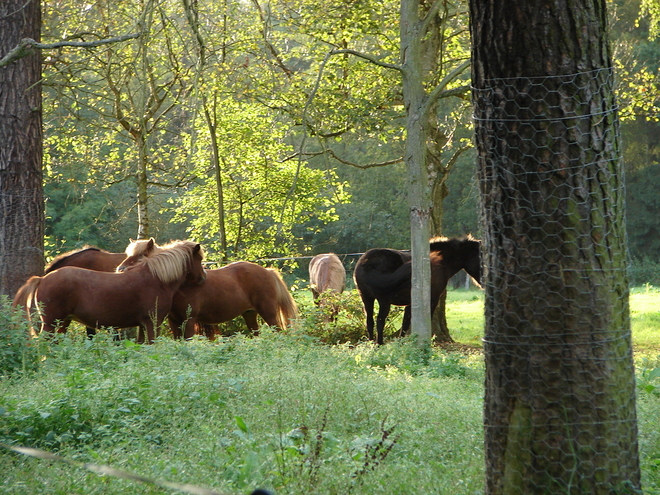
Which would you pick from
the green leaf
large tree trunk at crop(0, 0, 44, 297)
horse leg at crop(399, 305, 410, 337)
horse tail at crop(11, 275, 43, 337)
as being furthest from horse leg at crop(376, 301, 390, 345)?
the green leaf

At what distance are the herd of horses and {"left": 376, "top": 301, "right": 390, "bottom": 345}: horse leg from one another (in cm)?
2

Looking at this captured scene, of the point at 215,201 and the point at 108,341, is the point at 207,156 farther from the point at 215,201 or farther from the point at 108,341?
the point at 108,341

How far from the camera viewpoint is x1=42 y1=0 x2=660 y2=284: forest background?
10.7 meters

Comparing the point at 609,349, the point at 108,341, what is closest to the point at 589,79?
the point at 609,349

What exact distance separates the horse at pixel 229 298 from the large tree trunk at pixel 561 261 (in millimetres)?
7952

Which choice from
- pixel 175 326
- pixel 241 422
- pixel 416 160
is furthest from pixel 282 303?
pixel 241 422

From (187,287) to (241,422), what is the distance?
6807 millimetres

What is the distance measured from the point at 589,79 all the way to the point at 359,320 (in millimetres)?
10939

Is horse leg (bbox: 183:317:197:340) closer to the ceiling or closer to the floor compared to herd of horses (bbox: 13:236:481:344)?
closer to the floor

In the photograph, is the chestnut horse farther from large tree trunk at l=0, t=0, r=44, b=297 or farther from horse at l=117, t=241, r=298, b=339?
large tree trunk at l=0, t=0, r=44, b=297

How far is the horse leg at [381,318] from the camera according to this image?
12750 millimetres

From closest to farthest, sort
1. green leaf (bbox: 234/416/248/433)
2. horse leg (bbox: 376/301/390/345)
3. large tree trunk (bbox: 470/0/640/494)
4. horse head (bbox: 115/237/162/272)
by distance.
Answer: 1. large tree trunk (bbox: 470/0/640/494)
2. green leaf (bbox: 234/416/248/433)
3. horse head (bbox: 115/237/162/272)
4. horse leg (bbox: 376/301/390/345)

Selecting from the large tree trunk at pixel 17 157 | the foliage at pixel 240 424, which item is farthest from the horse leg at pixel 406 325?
the large tree trunk at pixel 17 157

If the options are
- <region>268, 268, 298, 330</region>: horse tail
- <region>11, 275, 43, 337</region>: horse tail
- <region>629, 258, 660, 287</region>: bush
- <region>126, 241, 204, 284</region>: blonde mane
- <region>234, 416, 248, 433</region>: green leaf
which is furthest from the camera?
<region>629, 258, 660, 287</region>: bush
